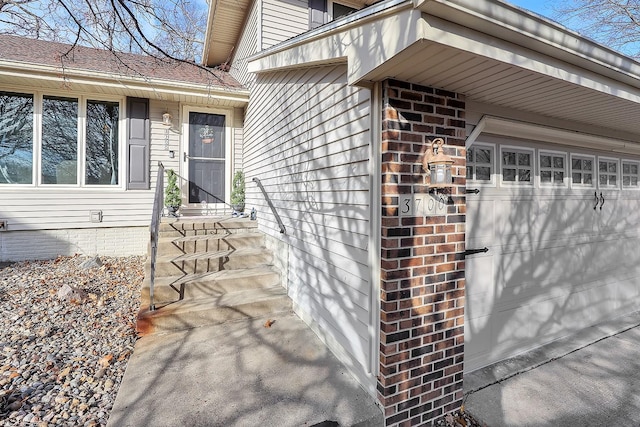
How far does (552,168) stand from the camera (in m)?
3.30

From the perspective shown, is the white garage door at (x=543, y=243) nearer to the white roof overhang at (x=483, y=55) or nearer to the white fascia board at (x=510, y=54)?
the white roof overhang at (x=483, y=55)

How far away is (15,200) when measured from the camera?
213 inches

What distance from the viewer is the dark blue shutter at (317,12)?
6.00 m

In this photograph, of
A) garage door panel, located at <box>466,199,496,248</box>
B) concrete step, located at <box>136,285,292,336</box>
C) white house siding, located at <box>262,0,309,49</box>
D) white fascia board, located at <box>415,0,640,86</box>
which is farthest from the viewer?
white house siding, located at <box>262,0,309,49</box>

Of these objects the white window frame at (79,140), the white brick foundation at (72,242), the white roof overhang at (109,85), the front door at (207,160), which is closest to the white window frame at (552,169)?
the white roof overhang at (109,85)

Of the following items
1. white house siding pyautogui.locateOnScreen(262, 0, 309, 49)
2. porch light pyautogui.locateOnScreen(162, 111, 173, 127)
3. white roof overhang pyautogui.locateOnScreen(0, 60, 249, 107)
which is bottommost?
porch light pyautogui.locateOnScreen(162, 111, 173, 127)

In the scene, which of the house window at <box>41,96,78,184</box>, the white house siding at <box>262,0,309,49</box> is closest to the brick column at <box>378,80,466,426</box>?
the white house siding at <box>262,0,309,49</box>

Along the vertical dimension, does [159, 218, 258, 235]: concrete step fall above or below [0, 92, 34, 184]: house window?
below

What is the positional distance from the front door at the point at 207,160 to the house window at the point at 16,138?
2658mm

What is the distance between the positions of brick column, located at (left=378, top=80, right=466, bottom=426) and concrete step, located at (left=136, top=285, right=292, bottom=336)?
177cm

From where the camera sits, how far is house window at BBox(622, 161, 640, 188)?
4.06 m

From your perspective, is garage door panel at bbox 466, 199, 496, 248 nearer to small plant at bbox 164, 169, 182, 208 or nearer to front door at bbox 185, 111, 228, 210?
small plant at bbox 164, 169, 182, 208

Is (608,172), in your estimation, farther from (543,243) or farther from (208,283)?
(208,283)

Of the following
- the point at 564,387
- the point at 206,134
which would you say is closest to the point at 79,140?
the point at 206,134
